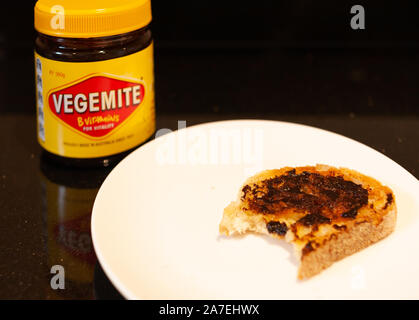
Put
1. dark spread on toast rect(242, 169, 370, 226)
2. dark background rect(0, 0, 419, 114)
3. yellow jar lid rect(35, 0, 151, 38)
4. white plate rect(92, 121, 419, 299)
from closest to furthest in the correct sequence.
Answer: white plate rect(92, 121, 419, 299), dark spread on toast rect(242, 169, 370, 226), yellow jar lid rect(35, 0, 151, 38), dark background rect(0, 0, 419, 114)

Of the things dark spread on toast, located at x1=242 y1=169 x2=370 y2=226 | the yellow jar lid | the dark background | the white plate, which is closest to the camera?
the white plate

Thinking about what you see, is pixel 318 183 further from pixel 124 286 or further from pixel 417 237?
pixel 124 286

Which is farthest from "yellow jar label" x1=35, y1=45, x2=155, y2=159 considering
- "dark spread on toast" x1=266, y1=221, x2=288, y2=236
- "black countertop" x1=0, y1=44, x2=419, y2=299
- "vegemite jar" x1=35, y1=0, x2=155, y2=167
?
"dark spread on toast" x1=266, y1=221, x2=288, y2=236

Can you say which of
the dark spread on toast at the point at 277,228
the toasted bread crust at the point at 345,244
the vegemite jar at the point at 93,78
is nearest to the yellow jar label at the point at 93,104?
the vegemite jar at the point at 93,78

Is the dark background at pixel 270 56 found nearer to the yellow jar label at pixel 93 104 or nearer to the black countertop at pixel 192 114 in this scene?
the black countertop at pixel 192 114

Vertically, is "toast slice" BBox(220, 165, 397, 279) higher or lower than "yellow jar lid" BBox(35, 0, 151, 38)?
lower

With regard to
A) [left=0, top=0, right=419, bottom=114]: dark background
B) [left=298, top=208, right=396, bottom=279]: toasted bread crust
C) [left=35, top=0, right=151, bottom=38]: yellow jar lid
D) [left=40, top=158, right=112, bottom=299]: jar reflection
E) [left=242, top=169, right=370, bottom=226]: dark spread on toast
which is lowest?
[left=40, top=158, right=112, bottom=299]: jar reflection

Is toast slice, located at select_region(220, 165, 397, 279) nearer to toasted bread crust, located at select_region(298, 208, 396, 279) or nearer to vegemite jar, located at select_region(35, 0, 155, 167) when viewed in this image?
toasted bread crust, located at select_region(298, 208, 396, 279)
